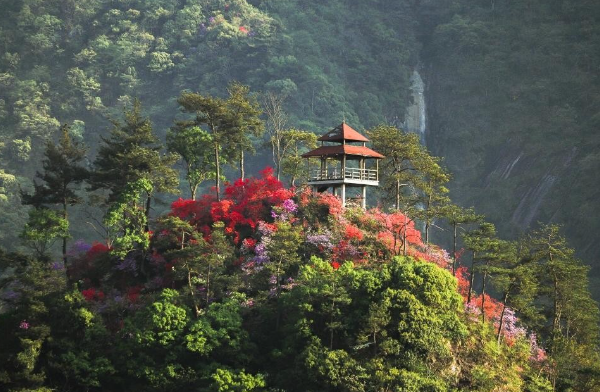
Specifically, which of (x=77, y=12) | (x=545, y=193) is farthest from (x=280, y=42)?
(x=545, y=193)

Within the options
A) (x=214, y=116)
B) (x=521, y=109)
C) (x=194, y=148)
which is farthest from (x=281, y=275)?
(x=521, y=109)

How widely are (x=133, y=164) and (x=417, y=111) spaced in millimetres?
70400

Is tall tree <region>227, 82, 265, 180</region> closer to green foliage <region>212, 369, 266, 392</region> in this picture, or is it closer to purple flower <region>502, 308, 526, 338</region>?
green foliage <region>212, 369, 266, 392</region>

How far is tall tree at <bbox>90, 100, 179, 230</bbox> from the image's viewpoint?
43031mm

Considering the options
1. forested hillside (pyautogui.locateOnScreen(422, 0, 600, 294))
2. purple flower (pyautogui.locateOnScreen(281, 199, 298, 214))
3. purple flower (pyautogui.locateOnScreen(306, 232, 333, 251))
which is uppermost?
forested hillside (pyautogui.locateOnScreen(422, 0, 600, 294))

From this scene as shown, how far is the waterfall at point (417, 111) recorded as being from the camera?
105m

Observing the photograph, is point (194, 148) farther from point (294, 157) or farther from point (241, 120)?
point (294, 157)

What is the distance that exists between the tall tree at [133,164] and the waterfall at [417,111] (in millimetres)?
64442

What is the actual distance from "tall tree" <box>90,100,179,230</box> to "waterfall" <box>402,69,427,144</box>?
64442mm

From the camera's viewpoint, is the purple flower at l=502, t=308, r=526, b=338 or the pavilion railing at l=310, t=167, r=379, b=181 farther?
the pavilion railing at l=310, t=167, r=379, b=181

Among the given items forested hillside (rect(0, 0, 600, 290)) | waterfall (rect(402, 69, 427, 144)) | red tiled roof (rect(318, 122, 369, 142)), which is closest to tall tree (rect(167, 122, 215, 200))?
red tiled roof (rect(318, 122, 369, 142))

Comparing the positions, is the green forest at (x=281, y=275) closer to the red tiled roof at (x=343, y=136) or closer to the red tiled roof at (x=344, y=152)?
the red tiled roof at (x=344, y=152)

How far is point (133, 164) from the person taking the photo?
4334 centimetres

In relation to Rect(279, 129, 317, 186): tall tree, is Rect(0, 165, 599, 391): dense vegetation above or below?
below
